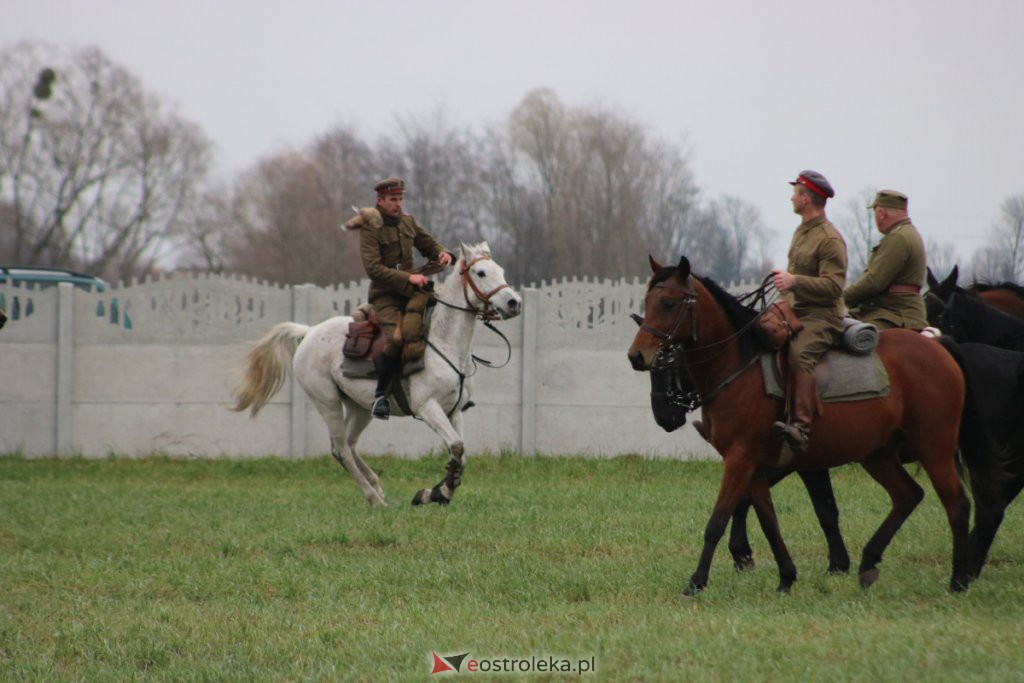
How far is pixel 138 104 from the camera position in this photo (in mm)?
59938

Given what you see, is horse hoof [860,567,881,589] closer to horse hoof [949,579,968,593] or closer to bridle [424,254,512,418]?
horse hoof [949,579,968,593]

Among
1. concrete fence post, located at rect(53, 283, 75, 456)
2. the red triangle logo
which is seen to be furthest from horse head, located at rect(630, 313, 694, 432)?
concrete fence post, located at rect(53, 283, 75, 456)

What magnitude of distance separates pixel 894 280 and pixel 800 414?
1749mm

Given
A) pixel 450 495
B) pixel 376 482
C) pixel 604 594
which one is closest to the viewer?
pixel 604 594

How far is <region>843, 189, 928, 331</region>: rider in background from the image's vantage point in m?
9.57

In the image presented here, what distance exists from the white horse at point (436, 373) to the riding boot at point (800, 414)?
14.5ft

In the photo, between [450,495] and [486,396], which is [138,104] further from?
[450,495]

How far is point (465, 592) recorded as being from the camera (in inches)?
348

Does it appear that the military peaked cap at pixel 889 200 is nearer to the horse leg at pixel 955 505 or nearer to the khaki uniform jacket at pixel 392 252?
the horse leg at pixel 955 505

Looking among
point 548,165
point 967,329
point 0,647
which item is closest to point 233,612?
point 0,647

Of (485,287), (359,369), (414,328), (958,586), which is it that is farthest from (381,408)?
(958,586)

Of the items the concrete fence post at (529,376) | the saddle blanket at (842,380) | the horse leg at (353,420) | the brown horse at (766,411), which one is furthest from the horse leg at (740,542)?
the concrete fence post at (529,376)

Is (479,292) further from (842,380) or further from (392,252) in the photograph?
(842,380)

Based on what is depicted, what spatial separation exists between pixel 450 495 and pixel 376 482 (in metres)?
1.27
